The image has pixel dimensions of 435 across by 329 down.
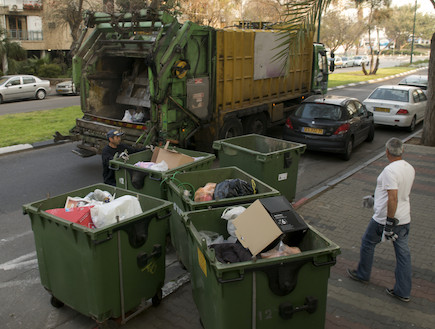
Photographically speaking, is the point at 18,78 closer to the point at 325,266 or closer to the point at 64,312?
the point at 64,312

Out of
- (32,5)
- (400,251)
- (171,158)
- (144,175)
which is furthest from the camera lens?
(32,5)

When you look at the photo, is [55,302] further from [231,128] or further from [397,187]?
[231,128]

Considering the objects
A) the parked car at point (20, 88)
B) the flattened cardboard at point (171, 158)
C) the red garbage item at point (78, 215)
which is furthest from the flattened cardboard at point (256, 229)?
the parked car at point (20, 88)

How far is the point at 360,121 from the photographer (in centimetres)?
1175

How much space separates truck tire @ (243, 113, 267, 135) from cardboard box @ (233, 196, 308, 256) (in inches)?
290

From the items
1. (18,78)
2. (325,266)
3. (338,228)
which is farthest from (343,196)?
(18,78)

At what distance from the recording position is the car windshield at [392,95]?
14.9 m

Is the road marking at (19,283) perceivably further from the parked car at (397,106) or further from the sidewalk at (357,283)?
the parked car at (397,106)

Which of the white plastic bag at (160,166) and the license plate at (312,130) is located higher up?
the white plastic bag at (160,166)

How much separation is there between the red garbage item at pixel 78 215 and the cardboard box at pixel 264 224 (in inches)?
56.9

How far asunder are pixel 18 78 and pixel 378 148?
18.1m

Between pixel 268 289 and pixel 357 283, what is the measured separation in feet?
7.26

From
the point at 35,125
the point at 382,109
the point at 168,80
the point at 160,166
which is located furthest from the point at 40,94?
the point at 160,166

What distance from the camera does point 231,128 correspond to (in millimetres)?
10828
